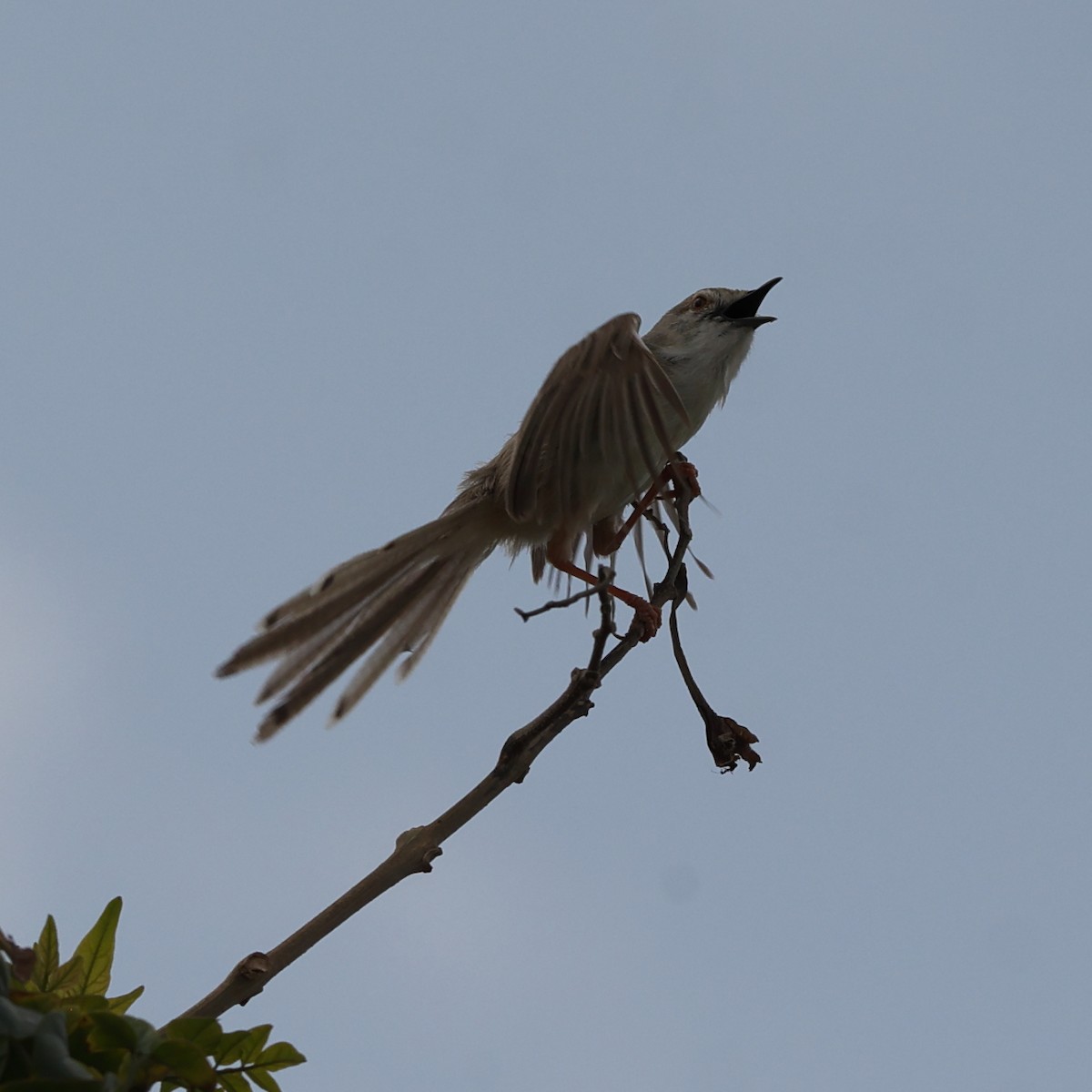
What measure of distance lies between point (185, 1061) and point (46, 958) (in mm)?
365

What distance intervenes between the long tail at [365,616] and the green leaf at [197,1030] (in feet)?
3.43

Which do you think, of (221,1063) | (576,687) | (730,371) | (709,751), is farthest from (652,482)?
(221,1063)

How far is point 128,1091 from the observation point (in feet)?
5.98

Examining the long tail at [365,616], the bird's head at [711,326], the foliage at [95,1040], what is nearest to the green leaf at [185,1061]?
the foliage at [95,1040]

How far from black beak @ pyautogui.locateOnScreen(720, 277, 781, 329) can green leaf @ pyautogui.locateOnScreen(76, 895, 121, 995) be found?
9.70 ft

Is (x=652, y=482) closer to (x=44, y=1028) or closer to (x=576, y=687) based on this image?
(x=576, y=687)

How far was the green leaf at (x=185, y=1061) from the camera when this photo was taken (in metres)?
1.84

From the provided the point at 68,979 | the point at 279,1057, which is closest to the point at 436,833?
the point at 279,1057

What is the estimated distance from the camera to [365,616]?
3.65m

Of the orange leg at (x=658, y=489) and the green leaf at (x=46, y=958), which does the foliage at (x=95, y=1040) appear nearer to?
the green leaf at (x=46, y=958)

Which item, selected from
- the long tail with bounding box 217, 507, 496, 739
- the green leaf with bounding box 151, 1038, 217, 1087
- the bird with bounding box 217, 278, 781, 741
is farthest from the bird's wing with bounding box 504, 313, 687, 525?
the green leaf with bounding box 151, 1038, 217, 1087

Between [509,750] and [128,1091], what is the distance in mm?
724

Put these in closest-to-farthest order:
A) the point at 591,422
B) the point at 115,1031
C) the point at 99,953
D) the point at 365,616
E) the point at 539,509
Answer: the point at 115,1031, the point at 99,953, the point at 365,616, the point at 591,422, the point at 539,509

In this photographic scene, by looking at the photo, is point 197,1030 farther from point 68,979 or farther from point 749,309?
point 749,309
